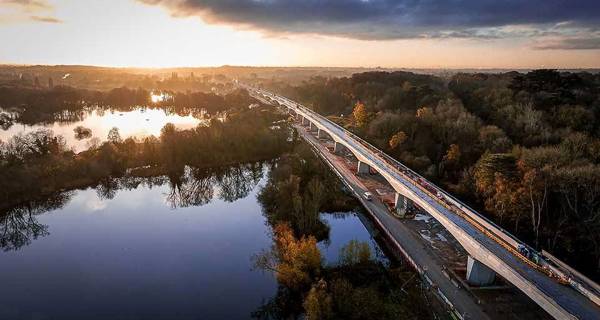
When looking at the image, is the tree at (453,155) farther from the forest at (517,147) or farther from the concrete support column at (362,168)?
the concrete support column at (362,168)

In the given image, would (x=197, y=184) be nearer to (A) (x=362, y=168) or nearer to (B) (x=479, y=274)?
(A) (x=362, y=168)

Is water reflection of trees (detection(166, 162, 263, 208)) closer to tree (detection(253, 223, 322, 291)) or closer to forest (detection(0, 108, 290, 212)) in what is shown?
forest (detection(0, 108, 290, 212))

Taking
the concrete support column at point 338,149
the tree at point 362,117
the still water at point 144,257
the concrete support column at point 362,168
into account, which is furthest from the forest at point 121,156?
the concrete support column at point 362,168

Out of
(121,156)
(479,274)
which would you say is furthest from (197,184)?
(479,274)

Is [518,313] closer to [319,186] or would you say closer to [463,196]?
[463,196]

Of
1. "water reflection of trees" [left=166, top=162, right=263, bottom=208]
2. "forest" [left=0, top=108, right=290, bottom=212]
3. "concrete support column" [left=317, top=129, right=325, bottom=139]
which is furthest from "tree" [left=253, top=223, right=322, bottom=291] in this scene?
"concrete support column" [left=317, top=129, right=325, bottom=139]
